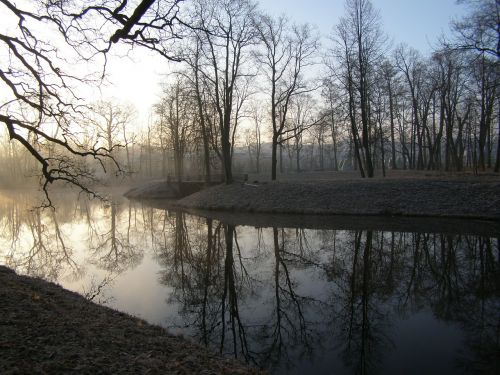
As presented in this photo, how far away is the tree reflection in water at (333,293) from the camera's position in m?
6.96

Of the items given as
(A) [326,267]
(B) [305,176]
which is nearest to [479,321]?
(A) [326,267]

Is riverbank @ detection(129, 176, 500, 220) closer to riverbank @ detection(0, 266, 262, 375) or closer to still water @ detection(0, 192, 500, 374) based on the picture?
still water @ detection(0, 192, 500, 374)

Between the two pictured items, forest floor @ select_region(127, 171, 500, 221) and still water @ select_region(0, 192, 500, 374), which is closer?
still water @ select_region(0, 192, 500, 374)

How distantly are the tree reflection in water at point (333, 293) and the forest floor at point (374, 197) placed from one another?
17.9 ft

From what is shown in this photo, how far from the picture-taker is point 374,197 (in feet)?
77.9

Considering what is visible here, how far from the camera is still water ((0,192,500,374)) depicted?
6.75 metres

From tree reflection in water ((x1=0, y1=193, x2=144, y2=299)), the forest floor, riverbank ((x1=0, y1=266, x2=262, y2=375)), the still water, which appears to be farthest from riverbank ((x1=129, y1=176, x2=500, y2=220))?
riverbank ((x1=0, y1=266, x2=262, y2=375))

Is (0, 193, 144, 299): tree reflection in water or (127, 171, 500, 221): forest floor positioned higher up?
(127, 171, 500, 221): forest floor

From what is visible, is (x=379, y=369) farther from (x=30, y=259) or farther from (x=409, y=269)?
(x=30, y=259)

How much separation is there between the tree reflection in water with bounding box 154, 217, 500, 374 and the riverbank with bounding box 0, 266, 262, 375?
1173mm

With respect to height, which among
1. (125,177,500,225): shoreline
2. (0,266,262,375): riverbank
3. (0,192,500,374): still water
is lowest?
(0,192,500,374): still water

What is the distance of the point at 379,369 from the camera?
6.12m

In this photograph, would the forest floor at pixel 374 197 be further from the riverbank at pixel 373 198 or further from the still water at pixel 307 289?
the still water at pixel 307 289

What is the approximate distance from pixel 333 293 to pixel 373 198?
14975 millimetres
